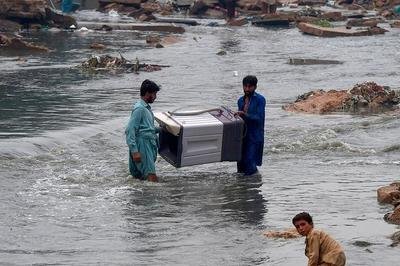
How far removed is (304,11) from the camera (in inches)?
1848

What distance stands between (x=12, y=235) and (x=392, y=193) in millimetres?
3920

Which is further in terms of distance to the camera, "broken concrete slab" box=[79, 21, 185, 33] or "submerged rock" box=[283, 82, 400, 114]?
"broken concrete slab" box=[79, 21, 185, 33]

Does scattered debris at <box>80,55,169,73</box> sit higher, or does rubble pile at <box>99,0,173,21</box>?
scattered debris at <box>80,55,169,73</box>

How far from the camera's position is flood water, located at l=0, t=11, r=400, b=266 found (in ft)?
29.3

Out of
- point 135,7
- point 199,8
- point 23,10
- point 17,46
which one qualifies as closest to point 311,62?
point 17,46

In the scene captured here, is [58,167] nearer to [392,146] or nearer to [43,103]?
[392,146]

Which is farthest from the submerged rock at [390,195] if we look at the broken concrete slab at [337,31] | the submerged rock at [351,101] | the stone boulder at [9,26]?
the stone boulder at [9,26]

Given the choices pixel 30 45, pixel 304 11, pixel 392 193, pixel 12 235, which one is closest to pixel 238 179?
pixel 392 193

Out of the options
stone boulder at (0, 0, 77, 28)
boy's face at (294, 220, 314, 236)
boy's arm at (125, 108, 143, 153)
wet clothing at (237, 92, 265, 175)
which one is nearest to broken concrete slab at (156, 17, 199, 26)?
stone boulder at (0, 0, 77, 28)

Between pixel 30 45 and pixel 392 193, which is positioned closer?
pixel 392 193

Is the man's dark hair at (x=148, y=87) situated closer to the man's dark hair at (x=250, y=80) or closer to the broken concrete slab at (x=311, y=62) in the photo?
the man's dark hair at (x=250, y=80)

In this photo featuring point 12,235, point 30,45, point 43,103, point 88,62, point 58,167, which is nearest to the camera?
point 12,235

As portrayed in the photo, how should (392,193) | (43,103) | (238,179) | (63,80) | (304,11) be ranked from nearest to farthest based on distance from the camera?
(392,193) < (238,179) < (43,103) < (63,80) < (304,11)

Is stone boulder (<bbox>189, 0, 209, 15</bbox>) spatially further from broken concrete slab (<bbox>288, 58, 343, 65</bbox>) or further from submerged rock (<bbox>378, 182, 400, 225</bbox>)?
submerged rock (<bbox>378, 182, 400, 225</bbox>)
